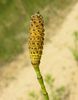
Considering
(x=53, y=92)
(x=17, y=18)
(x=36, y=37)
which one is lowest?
(x=36, y=37)

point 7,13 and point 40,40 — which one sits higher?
point 7,13

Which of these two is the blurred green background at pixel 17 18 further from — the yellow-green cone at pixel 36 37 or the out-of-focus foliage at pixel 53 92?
the yellow-green cone at pixel 36 37

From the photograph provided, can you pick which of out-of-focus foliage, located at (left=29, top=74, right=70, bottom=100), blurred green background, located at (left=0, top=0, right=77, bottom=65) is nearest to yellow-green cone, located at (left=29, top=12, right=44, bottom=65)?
out-of-focus foliage, located at (left=29, top=74, right=70, bottom=100)

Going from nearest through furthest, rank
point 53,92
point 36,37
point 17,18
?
1. point 36,37
2. point 53,92
3. point 17,18

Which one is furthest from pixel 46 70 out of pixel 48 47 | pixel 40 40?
pixel 40 40

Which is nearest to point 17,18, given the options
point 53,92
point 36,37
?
point 53,92

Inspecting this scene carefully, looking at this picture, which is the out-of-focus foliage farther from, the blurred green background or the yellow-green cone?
the yellow-green cone

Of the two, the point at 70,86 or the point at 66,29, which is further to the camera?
the point at 66,29

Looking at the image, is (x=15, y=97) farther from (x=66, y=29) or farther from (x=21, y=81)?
(x=66, y=29)

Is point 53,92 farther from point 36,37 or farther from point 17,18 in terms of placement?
point 36,37
